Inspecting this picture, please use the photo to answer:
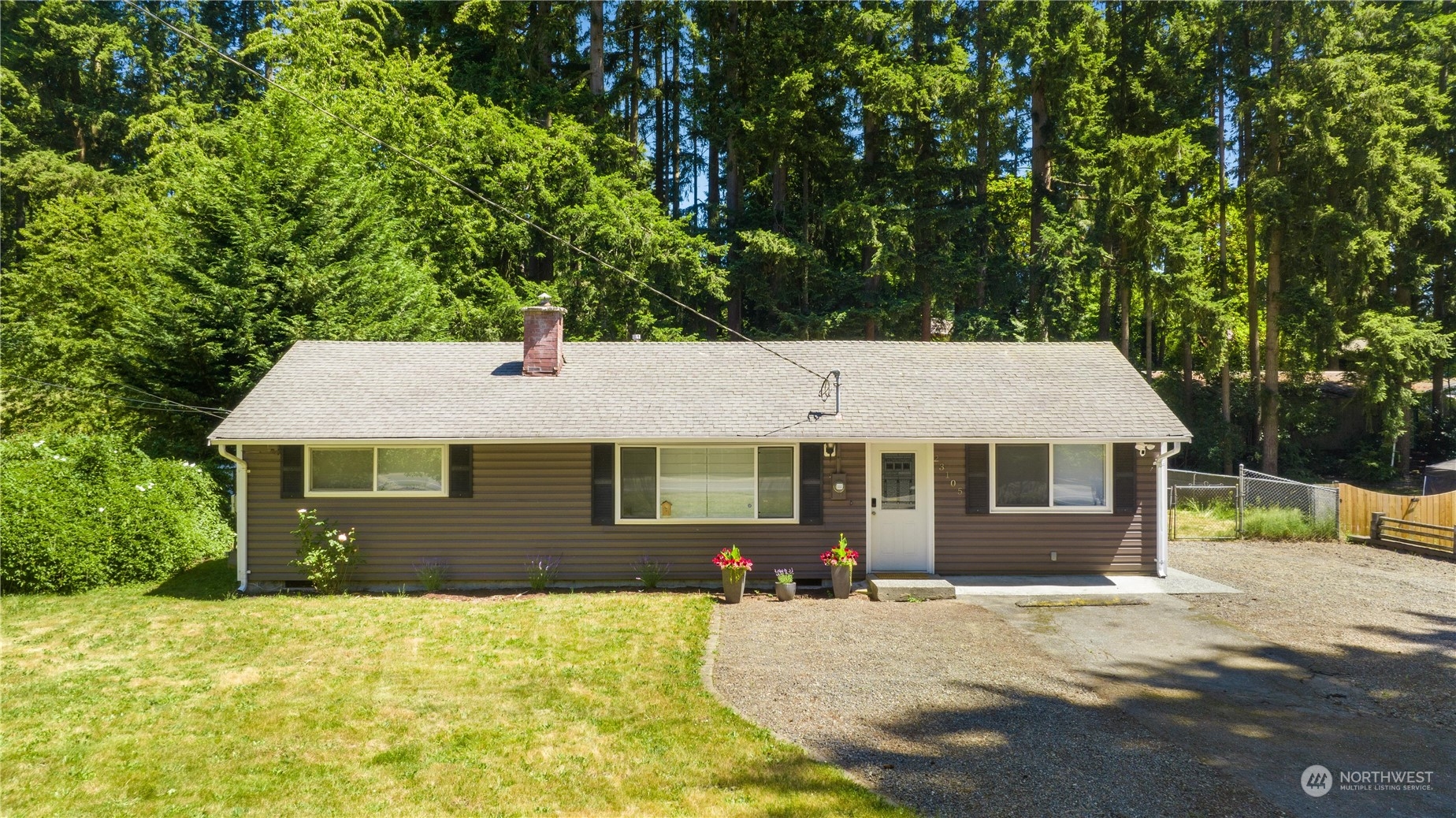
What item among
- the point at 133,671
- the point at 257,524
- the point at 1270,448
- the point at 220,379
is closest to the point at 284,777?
the point at 133,671

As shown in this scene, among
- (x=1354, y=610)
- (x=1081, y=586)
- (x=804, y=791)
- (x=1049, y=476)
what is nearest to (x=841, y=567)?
(x=1081, y=586)

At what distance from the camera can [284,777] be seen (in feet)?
17.0

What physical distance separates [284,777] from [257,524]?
6.81 metres

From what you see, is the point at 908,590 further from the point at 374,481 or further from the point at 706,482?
the point at 374,481

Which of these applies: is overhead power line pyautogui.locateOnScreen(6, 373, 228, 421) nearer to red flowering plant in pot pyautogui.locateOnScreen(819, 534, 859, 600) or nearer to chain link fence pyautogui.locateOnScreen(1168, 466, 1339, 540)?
red flowering plant in pot pyautogui.locateOnScreen(819, 534, 859, 600)

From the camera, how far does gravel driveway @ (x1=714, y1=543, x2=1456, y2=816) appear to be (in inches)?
197

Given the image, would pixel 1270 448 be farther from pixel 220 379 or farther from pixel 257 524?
pixel 220 379

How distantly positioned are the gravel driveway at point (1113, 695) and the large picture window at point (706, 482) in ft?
4.60

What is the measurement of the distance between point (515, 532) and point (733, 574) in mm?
3168

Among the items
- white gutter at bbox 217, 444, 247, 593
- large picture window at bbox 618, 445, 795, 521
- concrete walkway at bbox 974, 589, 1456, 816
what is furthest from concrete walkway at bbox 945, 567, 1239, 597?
white gutter at bbox 217, 444, 247, 593

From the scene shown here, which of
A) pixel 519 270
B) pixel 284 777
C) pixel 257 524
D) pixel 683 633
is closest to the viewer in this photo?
pixel 284 777

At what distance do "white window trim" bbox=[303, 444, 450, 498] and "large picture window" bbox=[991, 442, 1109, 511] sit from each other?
775 cm

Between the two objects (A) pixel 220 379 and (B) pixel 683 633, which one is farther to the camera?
(A) pixel 220 379

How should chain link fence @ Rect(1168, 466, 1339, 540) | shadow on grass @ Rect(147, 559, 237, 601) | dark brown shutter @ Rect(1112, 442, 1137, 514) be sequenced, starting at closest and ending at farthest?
shadow on grass @ Rect(147, 559, 237, 601) → dark brown shutter @ Rect(1112, 442, 1137, 514) → chain link fence @ Rect(1168, 466, 1339, 540)
